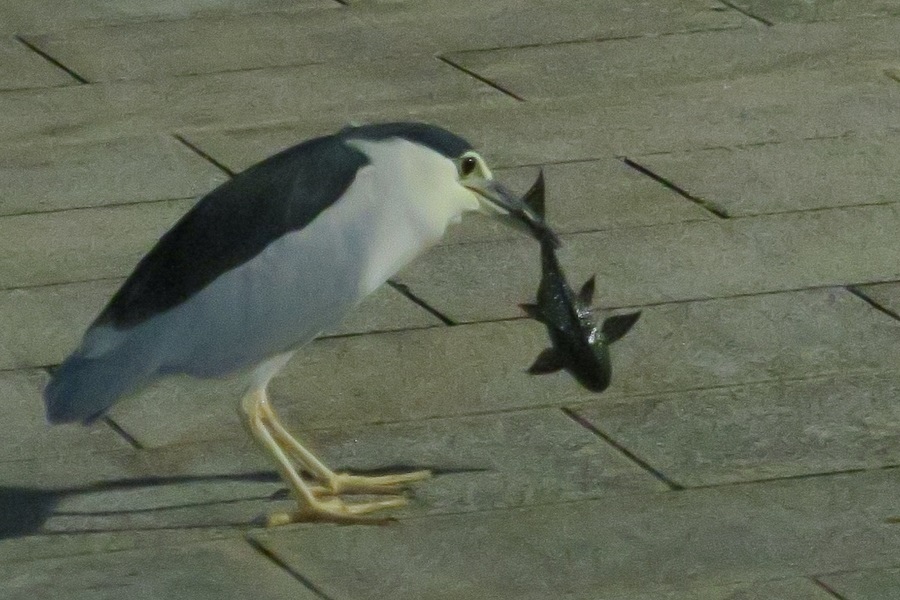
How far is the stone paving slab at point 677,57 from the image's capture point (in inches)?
371

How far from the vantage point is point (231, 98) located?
9273 mm

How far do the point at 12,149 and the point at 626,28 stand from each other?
3220 mm

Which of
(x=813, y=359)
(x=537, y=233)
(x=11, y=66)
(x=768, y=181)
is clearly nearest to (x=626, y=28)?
(x=768, y=181)

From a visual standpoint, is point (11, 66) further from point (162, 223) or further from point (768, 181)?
point (768, 181)

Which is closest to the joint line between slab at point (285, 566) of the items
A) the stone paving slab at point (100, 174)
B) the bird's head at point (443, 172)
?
the bird's head at point (443, 172)

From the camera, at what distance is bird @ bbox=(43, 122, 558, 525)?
5570 mm

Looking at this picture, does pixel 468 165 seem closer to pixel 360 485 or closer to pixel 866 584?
pixel 360 485

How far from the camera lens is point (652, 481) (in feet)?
19.5

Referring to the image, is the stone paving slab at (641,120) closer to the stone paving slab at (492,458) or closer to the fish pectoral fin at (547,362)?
the stone paving slab at (492,458)

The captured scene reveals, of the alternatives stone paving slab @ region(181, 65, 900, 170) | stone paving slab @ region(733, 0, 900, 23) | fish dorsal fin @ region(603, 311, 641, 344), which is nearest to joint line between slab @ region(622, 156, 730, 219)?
stone paving slab @ region(181, 65, 900, 170)

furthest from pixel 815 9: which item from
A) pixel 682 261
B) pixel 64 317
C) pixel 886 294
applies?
pixel 64 317

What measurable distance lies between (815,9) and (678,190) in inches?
101

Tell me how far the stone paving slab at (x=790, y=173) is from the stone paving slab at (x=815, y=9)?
174 cm

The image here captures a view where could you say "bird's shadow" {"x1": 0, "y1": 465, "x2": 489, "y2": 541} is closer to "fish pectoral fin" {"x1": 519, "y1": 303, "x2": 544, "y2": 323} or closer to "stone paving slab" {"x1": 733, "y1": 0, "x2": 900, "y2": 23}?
"fish pectoral fin" {"x1": 519, "y1": 303, "x2": 544, "y2": 323}
